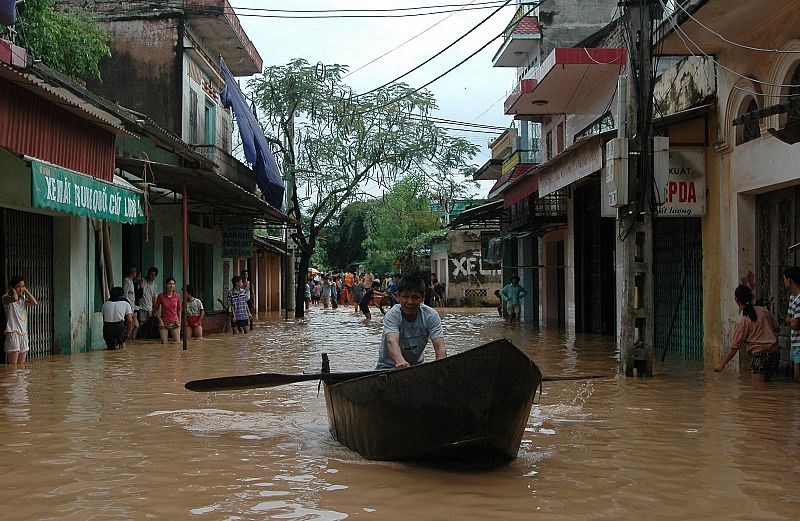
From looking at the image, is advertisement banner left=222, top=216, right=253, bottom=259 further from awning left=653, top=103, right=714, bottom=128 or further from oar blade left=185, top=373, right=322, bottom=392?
oar blade left=185, top=373, right=322, bottom=392

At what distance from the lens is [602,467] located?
651 cm

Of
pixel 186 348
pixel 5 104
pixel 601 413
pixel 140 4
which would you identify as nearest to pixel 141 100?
pixel 140 4

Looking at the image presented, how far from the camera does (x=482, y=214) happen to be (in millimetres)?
28203

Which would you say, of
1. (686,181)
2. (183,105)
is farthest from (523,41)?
(686,181)

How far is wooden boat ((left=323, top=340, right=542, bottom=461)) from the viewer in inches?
232

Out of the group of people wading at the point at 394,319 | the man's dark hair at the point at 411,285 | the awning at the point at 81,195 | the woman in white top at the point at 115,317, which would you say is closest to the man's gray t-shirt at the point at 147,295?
the group of people wading at the point at 394,319

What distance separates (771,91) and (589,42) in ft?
33.5

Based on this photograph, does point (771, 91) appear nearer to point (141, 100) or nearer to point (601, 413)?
point (601, 413)

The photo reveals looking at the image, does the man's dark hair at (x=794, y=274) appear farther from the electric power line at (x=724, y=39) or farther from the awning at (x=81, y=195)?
the awning at (x=81, y=195)

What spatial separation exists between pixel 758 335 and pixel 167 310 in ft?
38.5

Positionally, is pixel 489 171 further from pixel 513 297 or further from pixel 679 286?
pixel 679 286

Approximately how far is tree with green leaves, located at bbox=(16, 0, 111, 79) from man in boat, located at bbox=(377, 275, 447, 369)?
38.1 feet

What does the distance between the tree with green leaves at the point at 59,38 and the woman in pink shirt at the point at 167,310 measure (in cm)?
502

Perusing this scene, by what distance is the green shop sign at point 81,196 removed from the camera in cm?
1139
